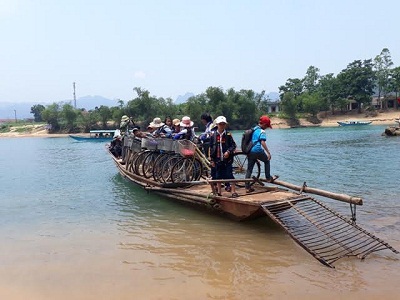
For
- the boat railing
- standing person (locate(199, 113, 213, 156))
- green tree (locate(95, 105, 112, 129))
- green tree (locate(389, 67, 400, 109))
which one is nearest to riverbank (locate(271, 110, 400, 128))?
green tree (locate(389, 67, 400, 109))

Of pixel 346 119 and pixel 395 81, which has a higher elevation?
pixel 395 81

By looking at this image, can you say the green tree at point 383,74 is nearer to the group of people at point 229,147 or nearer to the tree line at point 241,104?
the tree line at point 241,104

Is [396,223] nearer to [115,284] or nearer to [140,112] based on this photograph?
[115,284]

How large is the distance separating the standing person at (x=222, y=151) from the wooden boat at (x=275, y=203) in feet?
0.98

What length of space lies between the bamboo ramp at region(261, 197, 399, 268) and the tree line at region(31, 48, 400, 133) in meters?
62.4

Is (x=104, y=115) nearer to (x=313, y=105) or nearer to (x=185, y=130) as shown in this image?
(x=313, y=105)

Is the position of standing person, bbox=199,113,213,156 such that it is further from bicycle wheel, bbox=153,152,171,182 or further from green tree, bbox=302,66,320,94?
green tree, bbox=302,66,320,94

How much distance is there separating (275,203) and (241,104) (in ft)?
229

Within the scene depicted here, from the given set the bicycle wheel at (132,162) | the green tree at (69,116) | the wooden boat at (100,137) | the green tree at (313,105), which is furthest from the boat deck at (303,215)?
the green tree at (69,116)

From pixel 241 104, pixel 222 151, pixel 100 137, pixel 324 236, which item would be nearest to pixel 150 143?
pixel 222 151

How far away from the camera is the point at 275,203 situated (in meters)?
7.52

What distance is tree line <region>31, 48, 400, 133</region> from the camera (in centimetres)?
7225

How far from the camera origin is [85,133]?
77.4m

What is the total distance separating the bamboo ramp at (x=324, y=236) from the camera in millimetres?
6690
